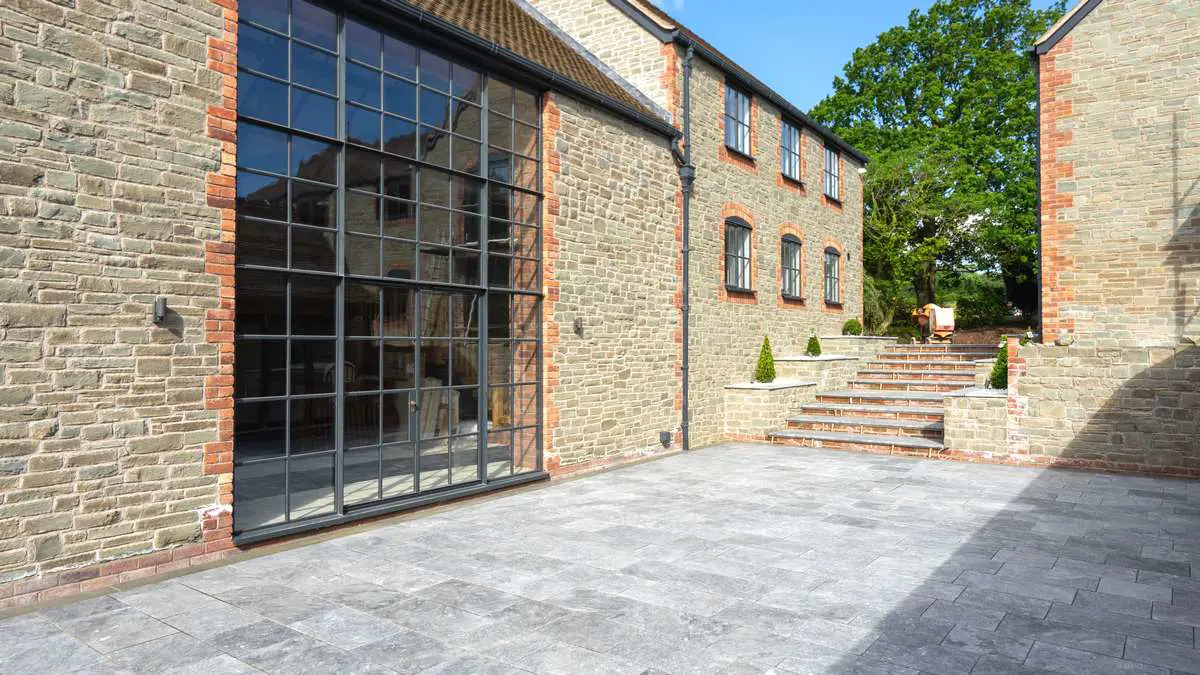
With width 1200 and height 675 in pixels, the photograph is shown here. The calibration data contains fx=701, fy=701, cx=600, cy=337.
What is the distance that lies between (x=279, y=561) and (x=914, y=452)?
30.8 feet

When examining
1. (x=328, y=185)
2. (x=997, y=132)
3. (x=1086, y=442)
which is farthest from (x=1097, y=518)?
(x=997, y=132)

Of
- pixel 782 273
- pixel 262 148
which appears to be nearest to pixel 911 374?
pixel 782 273

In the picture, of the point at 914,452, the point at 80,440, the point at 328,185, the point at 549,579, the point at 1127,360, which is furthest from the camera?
the point at 914,452

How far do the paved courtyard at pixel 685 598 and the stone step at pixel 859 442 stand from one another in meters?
3.40

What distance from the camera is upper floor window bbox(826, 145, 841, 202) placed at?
1786 centimetres

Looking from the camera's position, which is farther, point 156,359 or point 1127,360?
point 1127,360

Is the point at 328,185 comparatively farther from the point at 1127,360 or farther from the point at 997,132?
the point at 997,132

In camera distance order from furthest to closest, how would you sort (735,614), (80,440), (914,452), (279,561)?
(914,452)
(279,561)
(80,440)
(735,614)

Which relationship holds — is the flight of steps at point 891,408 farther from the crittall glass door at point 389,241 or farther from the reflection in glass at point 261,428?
the reflection in glass at point 261,428

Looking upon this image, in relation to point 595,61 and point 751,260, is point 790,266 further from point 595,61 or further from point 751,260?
point 595,61

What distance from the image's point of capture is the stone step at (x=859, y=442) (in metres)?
11.1

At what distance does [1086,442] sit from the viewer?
32.4 feet

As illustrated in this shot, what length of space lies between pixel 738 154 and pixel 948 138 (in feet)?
52.2

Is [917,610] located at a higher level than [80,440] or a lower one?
lower
